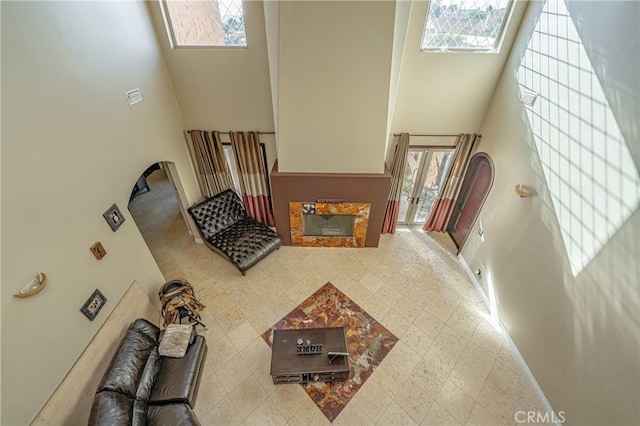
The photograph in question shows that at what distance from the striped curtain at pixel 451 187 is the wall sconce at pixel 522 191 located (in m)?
1.39

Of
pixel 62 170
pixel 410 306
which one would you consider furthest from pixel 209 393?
A: pixel 410 306

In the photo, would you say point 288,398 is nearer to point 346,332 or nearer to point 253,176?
point 346,332

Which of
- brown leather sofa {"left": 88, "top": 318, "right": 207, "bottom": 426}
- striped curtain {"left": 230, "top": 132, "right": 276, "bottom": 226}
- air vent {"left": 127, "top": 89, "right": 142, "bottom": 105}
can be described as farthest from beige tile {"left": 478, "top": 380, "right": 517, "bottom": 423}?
air vent {"left": 127, "top": 89, "right": 142, "bottom": 105}

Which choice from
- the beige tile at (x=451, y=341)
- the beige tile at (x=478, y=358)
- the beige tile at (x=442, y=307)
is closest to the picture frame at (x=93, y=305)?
the beige tile at (x=451, y=341)

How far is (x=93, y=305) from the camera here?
9.51 ft

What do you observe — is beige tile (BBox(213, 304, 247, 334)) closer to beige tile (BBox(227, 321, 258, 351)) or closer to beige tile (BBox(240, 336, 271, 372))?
beige tile (BBox(227, 321, 258, 351))

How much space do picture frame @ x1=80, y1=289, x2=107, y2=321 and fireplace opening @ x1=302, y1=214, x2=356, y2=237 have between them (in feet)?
10.0

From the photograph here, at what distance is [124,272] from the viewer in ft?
11.1

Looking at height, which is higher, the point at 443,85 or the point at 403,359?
the point at 443,85

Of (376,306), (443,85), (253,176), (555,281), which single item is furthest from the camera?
(253,176)

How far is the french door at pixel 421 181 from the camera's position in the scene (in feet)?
16.3

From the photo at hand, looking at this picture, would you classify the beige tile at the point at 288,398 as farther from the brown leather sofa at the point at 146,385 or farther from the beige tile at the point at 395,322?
the beige tile at the point at 395,322

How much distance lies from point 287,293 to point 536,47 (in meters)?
4.86

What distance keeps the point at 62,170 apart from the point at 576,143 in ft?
16.8
